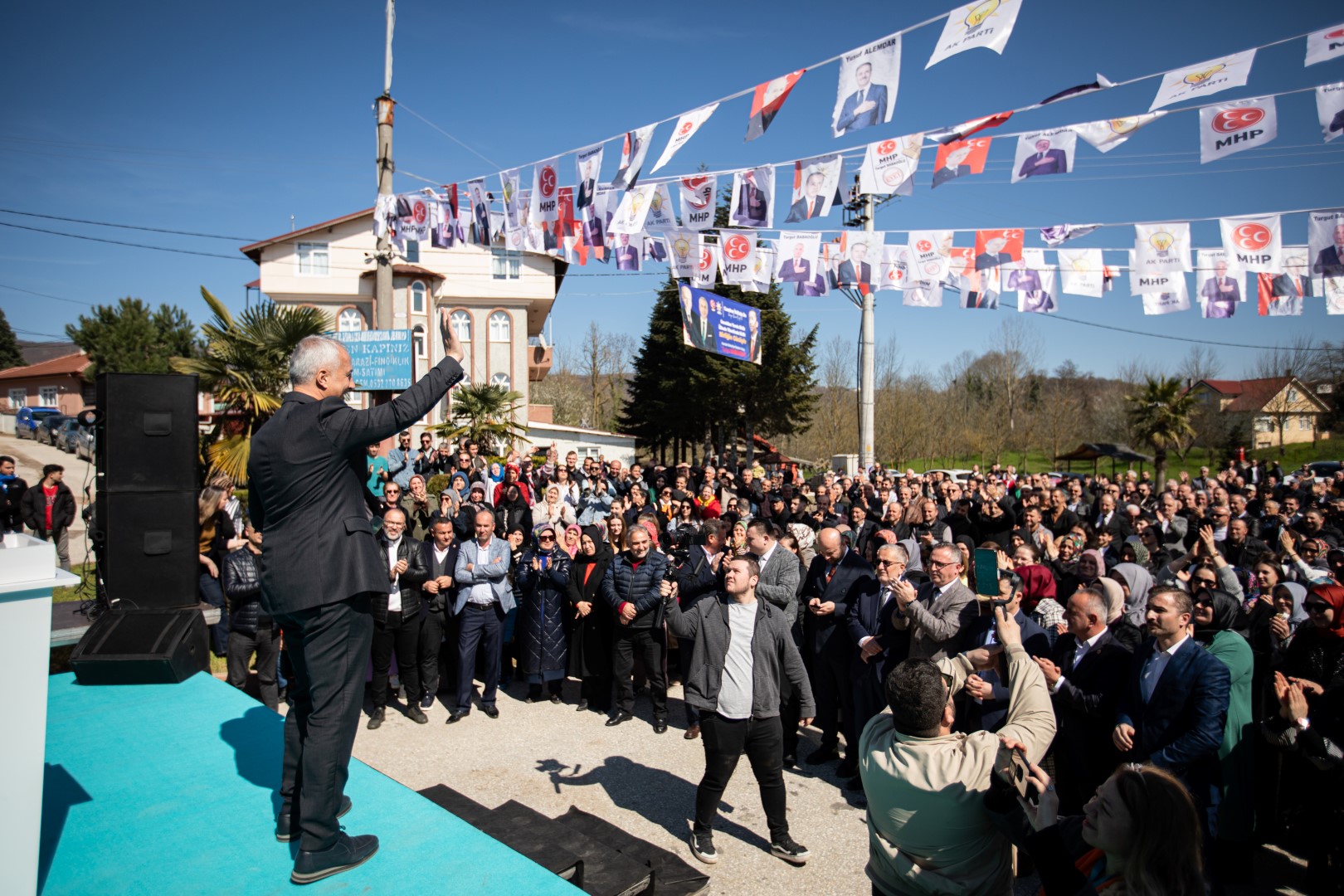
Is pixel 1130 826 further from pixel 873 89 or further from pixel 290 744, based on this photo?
pixel 873 89

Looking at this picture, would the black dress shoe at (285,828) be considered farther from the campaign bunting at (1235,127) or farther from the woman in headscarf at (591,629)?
the campaign bunting at (1235,127)

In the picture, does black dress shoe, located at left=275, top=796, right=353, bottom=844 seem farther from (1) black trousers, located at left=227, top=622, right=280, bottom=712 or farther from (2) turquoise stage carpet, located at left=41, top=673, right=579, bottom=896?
(1) black trousers, located at left=227, top=622, right=280, bottom=712

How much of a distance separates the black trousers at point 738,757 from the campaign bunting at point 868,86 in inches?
219

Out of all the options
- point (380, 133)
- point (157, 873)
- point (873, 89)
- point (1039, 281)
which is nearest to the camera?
point (157, 873)

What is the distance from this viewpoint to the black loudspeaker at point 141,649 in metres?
4.20

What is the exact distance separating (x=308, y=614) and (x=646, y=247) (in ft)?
33.9

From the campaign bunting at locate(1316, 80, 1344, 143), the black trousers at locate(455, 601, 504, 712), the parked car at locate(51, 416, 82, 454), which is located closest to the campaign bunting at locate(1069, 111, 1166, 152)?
the campaign bunting at locate(1316, 80, 1344, 143)

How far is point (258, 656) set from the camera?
6484 millimetres

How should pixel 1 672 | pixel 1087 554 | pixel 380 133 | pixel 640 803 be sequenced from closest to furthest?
pixel 1 672, pixel 640 803, pixel 1087 554, pixel 380 133

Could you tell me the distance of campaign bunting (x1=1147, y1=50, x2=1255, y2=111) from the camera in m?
6.45

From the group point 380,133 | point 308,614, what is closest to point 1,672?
point 308,614

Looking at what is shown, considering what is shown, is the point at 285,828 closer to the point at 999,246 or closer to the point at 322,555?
the point at 322,555

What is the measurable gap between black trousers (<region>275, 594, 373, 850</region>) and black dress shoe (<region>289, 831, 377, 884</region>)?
0.10 feet

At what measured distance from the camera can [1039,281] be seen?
38.0 feet
